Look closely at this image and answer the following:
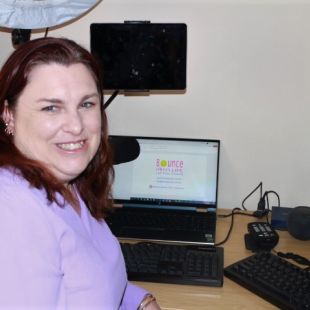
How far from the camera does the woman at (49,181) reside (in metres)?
0.79

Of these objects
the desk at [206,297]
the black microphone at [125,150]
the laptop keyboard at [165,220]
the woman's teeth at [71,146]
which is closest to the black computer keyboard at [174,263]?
the desk at [206,297]

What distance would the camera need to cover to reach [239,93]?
1517 millimetres

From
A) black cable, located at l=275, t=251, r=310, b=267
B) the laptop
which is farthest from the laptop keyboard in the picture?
black cable, located at l=275, t=251, r=310, b=267

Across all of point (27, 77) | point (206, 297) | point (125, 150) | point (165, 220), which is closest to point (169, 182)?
point (165, 220)

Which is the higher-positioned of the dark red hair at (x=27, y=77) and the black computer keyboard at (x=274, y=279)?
the dark red hair at (x=27, y=77)

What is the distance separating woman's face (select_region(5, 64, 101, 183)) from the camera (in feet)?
2.93

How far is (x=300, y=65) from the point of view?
1464mm

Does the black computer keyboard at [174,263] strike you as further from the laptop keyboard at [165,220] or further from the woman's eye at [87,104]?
the woman's eye at [87,104]

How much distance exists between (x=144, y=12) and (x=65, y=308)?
0.99 metres

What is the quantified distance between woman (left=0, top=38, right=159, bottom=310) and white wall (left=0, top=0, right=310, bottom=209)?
558 mm

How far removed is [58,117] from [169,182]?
0.69 m

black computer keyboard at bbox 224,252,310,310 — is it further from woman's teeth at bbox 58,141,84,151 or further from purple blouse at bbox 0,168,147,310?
woman's teeth at bbox 58,141,84,151

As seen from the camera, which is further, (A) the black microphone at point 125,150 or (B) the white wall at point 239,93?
(B) the white wall at point 239,93

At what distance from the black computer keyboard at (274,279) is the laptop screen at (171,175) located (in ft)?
1.11
